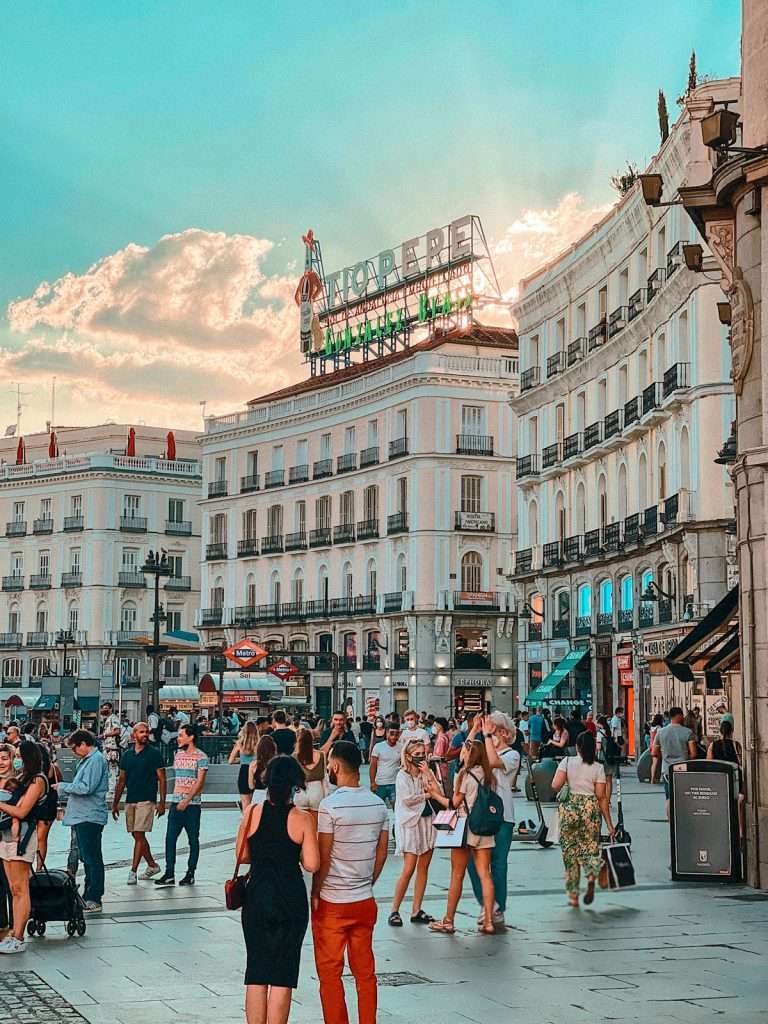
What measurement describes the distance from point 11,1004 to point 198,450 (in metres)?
91.0

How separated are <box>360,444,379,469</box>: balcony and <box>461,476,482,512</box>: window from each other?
4536 millimetres

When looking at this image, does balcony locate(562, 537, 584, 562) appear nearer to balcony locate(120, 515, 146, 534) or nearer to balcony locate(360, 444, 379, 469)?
balcony locate(360, 444, 379, 469)

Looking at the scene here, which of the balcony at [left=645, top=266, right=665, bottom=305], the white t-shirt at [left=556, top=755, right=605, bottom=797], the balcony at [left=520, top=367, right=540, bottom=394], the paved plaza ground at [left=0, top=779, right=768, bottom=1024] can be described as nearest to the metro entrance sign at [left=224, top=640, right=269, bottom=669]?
the balcony at [left=645, top=266, right=665, bottom=305]

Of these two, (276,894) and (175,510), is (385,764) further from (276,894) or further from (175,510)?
(175,510)

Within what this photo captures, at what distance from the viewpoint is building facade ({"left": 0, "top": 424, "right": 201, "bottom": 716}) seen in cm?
8825

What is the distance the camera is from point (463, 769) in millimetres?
13586

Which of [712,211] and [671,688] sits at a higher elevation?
[712,211]

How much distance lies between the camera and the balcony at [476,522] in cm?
6881

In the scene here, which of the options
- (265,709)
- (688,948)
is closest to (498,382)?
(265,709)

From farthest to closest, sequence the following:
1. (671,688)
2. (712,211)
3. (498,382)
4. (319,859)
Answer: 1. (498,382)
2. (671,688)
3. (712,211)
4. (319,859)

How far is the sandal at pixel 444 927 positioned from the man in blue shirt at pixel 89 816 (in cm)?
Result: 341

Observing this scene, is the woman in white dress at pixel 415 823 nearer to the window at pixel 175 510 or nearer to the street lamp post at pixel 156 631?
the street lamp post at pixel 156 631

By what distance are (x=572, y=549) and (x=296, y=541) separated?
1018 inches

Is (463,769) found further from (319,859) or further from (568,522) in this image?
(568,522)
